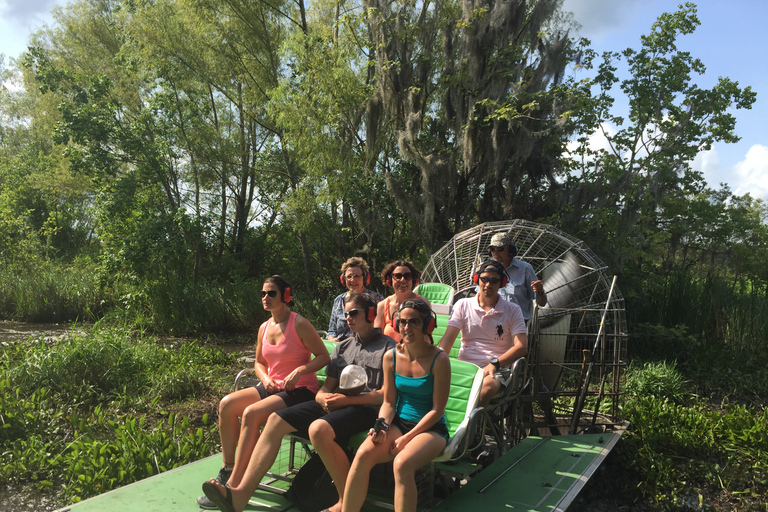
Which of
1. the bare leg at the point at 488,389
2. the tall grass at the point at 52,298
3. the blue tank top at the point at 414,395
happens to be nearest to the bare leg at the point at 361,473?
the blue tank top at the point at 414,395

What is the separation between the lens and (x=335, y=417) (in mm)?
3084

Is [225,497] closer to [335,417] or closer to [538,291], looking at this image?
[335,417]

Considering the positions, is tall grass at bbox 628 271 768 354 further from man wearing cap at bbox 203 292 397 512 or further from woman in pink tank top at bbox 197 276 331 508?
woman in pink tank top at bbox 197 276 331 508

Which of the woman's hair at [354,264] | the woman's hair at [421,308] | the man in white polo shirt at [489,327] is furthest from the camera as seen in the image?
the woman's hair at [354,264]

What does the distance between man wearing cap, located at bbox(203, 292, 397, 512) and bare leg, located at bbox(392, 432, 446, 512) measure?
1.28 ft

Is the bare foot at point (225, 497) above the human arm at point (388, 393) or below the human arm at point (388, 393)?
below

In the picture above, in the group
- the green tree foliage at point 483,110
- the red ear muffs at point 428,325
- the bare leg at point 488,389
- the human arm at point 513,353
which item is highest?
the green tree foliage at point 483,110

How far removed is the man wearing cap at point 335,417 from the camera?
2963 mm

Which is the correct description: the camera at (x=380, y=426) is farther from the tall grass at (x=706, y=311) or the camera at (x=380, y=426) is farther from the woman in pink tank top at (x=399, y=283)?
the tall grass at (x=706, y=311)

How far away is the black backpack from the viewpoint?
10.6 ft

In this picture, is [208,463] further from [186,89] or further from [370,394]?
[186,89]

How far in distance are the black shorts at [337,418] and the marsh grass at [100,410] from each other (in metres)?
1.52

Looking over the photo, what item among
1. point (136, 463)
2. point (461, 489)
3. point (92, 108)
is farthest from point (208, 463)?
point (92, 108)

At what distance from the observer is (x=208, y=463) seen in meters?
3.87
